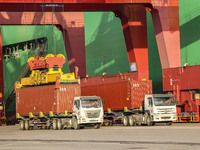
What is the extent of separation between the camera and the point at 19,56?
79.5 m

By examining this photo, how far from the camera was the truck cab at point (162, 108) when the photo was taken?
37312 millimetres

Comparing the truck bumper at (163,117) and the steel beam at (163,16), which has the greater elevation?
the steel beam at (163,16)

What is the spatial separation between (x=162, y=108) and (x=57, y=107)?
7.78m

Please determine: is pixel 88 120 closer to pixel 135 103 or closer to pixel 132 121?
pixel 132 121

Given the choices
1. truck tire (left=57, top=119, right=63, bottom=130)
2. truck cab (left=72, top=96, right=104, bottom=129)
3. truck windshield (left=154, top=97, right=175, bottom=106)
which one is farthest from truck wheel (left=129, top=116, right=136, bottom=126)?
truck tire (left=57, top=119, right=63, bottom=130)

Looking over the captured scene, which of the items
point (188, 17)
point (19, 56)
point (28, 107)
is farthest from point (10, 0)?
point (19, 56)

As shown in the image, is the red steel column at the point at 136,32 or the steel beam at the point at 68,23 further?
the steel beam at the point at 68,23

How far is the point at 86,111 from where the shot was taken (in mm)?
35312

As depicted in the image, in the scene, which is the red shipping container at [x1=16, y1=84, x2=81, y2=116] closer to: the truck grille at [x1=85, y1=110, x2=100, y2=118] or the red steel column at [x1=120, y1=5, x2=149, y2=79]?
the truck grille at [x1=85, y1=110, x2=100, y2=118]

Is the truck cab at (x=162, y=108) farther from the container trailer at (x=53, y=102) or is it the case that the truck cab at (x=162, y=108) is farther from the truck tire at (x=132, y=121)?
the container trailer at (x=53, y=102)

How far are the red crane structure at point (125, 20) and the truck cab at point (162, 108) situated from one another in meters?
8.02

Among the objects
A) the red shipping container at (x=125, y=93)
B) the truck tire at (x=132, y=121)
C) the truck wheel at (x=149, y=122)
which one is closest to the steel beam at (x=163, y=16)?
the red shipping container at (x=125, y=93)

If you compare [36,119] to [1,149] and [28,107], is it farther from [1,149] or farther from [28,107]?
[1,149]

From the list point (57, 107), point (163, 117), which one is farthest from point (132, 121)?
point (57, 107)
